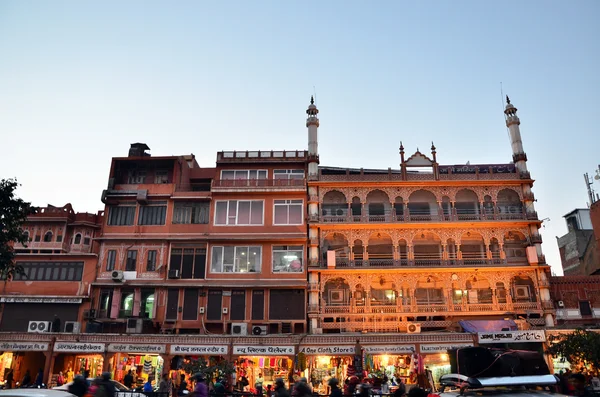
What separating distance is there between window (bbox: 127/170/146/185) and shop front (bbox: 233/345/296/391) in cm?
1661

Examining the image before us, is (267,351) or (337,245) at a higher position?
(337,245)

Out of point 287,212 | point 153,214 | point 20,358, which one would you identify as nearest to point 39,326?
point 20,358

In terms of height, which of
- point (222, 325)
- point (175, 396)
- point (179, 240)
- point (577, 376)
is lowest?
point (175, 396)

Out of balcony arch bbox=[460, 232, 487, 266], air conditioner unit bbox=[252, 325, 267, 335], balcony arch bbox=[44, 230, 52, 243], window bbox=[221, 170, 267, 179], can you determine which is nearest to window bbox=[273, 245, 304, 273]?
air conditioner unit bbox=[252, 325, 267, 335]

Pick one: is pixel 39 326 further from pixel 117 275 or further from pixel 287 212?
pixel 287 212

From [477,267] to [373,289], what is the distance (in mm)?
7683

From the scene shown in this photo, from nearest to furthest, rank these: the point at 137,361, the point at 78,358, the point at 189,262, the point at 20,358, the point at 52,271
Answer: the point at 137,361, the point at 78,358, the point at 20,358, the point at 189,262, the point at 52,271

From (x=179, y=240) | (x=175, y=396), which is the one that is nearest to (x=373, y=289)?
(x=179, y=240)

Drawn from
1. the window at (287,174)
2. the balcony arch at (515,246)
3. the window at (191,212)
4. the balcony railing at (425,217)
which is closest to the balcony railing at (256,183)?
the window at (287,174)

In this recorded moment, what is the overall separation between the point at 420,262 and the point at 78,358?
2454 cm

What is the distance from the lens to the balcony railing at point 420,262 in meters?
34.5

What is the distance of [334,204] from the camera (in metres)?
37.1

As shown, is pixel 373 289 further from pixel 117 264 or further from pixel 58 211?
pixel 58 211

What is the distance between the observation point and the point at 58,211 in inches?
1420
